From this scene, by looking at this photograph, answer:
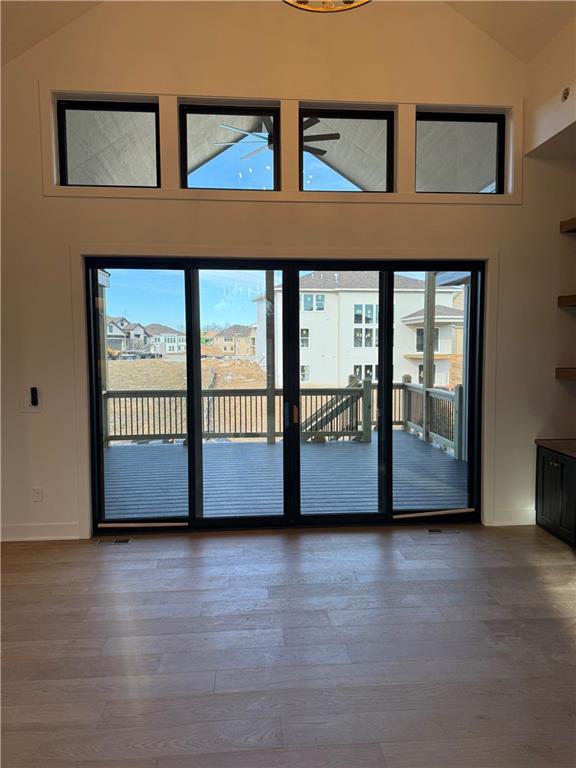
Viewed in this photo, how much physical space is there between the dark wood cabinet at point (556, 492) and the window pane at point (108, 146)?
13.2 feet

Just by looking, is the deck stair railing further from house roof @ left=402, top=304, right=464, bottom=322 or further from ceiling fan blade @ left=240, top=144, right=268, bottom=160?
ceiling fan blade @ left=240, top=144, right=268, bottom=160

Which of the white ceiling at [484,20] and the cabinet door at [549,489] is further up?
the white ceiling at [484,20]

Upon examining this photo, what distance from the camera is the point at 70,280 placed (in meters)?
3.79

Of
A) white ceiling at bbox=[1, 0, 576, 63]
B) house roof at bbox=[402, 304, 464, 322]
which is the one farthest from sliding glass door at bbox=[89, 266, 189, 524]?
house roof at bbox=[402, 304, 464, 322]

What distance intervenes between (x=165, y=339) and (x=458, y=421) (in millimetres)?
2807

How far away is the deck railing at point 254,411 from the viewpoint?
13.4 feet

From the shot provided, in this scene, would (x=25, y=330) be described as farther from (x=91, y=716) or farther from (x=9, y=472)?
(x=91, y=716)

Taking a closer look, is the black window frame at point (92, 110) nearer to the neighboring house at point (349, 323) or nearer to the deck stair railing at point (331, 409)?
the neighboring house at point (349, 323)

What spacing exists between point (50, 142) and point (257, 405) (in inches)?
106

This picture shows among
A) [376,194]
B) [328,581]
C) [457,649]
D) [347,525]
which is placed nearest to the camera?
[457,649]

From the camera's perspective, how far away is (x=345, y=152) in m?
3.99

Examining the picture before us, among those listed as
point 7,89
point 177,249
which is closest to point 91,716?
point 177,249

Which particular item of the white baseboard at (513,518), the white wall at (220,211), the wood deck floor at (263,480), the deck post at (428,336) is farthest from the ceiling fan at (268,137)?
the white baseboard at (513,518)

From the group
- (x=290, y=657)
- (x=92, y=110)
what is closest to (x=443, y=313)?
(x=290, y=657)
